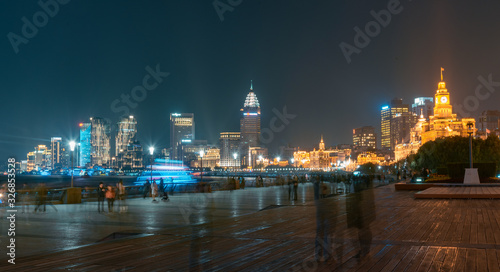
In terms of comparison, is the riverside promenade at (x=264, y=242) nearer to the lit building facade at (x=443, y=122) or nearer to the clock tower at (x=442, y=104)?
the lit building facade at (x=443, y=122)

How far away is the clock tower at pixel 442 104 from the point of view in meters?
160

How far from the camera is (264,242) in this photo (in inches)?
392

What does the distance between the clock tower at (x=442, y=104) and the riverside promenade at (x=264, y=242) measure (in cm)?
15748

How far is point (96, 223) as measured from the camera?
45.9ft

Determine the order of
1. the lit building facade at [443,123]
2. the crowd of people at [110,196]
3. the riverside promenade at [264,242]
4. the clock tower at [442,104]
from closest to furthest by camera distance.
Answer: the riverside promenade at [264,242] < the crowd of people at [110,196] < the lit building facade at [443,123] < the clock tower at [442,104]

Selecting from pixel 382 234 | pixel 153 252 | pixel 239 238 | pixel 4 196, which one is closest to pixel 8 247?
pixel 153 252

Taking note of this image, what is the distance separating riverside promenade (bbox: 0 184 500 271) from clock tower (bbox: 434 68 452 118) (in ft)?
517

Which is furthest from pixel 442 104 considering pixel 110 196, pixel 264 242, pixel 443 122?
pixel 264 242

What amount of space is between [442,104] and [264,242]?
168416 millimetres

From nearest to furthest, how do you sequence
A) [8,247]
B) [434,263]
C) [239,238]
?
1. [434,263]
2. [8,247]
3. [239,238]

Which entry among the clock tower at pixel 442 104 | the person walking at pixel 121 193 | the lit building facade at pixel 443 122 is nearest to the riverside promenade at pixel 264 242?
the person walking at pixel 121 193

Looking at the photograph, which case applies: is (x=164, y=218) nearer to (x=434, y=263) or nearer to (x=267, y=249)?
(x=267, y=249)

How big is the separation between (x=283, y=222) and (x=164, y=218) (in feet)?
14.1

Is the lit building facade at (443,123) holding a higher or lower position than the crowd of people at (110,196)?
higher
